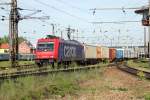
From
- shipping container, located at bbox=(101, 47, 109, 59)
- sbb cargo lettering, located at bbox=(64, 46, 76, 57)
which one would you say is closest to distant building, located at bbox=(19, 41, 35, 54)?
shipping container, located at bbox=(101, 47, 109, 59)

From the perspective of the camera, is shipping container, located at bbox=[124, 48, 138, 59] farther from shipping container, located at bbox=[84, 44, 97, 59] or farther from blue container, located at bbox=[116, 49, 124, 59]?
shipping container, located at bbox=[84, 44, 97, 59]

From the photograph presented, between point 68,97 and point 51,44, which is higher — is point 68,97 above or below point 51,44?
below

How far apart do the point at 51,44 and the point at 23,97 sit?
25.2 metres

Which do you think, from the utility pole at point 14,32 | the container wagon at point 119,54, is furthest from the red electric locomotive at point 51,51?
the container wagon at point 119,54

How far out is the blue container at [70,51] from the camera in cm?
3975

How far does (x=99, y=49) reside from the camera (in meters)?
64.8

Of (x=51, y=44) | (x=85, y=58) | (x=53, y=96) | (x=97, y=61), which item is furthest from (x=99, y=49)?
(x=53, y=96)


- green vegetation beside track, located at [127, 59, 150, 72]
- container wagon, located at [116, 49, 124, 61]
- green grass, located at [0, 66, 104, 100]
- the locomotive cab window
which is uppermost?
the locomotive cab window

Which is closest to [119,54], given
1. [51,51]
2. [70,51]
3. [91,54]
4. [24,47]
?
[91,54]

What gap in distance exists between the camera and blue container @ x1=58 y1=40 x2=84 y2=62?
130ft

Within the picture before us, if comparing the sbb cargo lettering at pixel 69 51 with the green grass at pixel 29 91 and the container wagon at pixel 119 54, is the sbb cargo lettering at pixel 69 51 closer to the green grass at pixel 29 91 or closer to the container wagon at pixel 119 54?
the green grass at pixel 29 91

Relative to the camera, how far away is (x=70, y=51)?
43406mm

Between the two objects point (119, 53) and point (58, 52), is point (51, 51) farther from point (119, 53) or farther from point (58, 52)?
point (119, 53)

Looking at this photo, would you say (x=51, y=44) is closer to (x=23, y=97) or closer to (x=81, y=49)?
(x=81, y=49)
